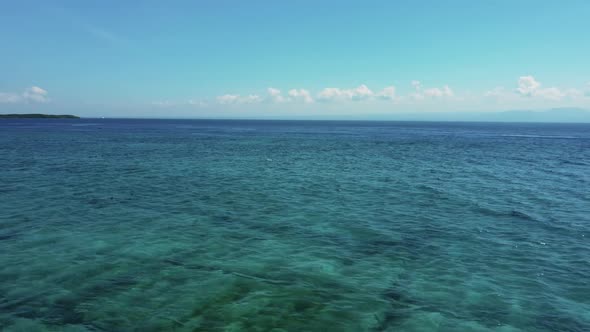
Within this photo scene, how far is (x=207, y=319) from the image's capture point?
30.9 feet

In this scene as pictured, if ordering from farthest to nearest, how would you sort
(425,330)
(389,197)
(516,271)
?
(389,197), (516,271), (425,330)

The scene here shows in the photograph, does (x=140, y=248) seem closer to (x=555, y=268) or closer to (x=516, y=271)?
(x=516, y=271)

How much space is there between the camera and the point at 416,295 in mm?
10891

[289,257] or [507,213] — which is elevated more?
[507,213]

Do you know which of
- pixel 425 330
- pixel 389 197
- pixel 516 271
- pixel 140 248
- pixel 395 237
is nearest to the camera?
pixel 425 330

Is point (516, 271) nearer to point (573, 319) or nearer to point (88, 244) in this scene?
point (573, 319)

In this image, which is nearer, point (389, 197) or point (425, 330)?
Result: point (425, 330)

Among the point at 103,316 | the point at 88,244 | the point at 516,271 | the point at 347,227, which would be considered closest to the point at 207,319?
the point at 103,316

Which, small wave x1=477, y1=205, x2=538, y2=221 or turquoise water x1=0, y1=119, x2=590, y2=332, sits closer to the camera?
turquoise water x1=0, y1=119, x2=590, y2=332

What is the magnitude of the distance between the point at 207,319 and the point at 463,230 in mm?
13456

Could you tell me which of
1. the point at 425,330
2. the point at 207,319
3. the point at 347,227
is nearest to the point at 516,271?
the point at 425,330

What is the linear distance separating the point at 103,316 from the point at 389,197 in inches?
751

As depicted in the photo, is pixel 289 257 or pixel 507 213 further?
pixel 507 213

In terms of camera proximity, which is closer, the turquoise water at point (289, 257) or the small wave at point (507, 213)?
the turquoise water at point (289, 257)
